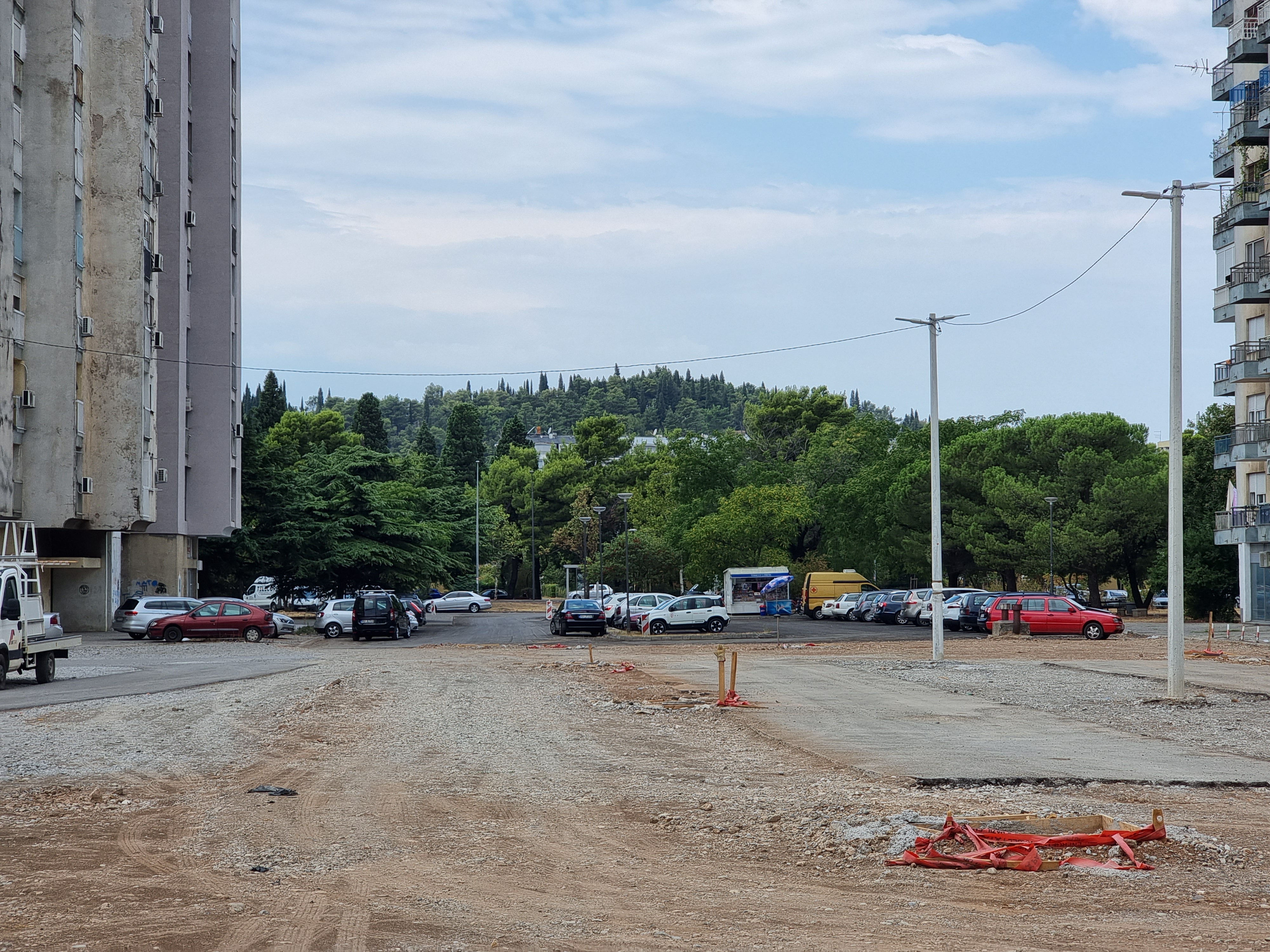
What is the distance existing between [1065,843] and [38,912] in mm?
6604

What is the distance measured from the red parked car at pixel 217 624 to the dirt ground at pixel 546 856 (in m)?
28.9

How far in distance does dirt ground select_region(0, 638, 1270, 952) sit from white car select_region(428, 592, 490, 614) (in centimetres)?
7174

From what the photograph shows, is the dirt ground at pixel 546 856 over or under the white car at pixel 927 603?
over

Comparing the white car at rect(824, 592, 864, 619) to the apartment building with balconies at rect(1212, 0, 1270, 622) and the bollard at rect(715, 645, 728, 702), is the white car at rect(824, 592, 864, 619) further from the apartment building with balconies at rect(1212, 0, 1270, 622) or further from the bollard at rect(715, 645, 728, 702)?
the bollard at rect(715, 645, 728, 702)

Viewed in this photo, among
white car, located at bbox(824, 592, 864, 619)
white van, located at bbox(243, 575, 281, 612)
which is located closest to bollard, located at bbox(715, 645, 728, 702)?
white van, located at bbox(243, 575, 281, 612)

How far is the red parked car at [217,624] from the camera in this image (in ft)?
146

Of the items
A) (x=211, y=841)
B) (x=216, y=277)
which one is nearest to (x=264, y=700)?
(x=211, y=841)

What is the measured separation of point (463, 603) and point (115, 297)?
44.0m

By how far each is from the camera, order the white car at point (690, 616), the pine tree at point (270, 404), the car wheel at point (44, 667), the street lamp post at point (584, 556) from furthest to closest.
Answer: the pine tree at point (270, 404) → the street lamp post at point (584, 556) → the white car at point (690, 616) → the car wheel at point (44, 667)

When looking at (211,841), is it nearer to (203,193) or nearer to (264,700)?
(264,700)

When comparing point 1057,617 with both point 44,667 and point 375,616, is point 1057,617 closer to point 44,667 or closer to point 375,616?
point 375,616

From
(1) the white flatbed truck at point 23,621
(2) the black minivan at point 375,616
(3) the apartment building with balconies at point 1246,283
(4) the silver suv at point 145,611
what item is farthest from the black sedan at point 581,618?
(3) the apartment building with balconies at point 1246,283

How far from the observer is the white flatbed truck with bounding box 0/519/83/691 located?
24.3 m

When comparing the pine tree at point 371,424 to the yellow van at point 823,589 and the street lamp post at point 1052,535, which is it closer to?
the yellow van at point 823,589
